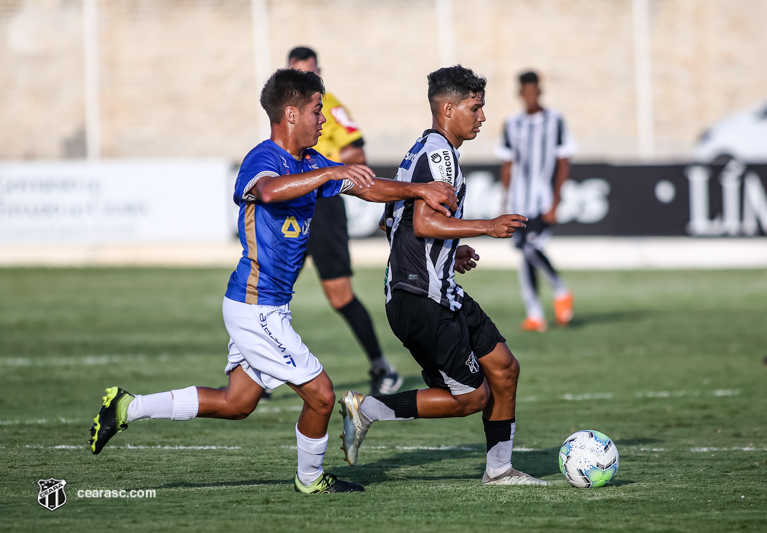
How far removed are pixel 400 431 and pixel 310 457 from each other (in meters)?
1.88

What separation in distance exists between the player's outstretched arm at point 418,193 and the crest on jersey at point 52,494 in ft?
6.29

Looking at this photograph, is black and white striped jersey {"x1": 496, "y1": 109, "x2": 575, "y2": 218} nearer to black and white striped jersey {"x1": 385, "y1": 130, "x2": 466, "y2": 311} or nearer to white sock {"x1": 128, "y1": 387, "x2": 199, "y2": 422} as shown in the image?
black and white striped jersey {"x1": 385, "y1": 130, "x2": 466, "y2": 311}

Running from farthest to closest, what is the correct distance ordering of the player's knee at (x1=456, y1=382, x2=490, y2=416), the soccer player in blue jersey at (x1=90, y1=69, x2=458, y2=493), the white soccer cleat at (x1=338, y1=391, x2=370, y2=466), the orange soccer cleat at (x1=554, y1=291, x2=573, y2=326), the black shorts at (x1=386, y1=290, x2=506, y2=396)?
1. the orange soccer cleat at (x1=554, y1=291, x2=573, y2=326)
2. the white soccer cleat at (x1=338, y1=391, x2=370, y2=466)
3. the player's knee at (x1=456, y1=382, x2=490, y2=416)
4. the black shorts at (x1=386, y1=290, x2=506, y2=396)
5. the soccer player in blue jersey at (x1=90, y1=69, x2=458, y2=493)

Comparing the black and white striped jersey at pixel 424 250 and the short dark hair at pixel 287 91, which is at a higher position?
the short dark hair at pixel 287 91

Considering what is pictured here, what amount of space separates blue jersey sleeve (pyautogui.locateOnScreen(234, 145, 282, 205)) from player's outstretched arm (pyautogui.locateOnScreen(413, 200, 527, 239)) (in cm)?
67

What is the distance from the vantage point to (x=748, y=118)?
22.5 metres

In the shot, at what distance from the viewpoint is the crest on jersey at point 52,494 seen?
177 inches

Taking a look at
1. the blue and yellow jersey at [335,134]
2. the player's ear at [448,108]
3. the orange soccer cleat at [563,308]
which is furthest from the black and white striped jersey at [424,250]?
the orange soccer cleat at [563,308]

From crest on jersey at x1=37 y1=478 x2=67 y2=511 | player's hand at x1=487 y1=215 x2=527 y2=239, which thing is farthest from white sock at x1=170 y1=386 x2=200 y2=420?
player's hand at x1=487 y1=215 x2=527 y2=239

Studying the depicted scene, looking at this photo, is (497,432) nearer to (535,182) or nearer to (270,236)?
(270,236)

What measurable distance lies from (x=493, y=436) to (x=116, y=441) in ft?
7.94

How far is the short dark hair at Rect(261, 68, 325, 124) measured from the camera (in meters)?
4.74

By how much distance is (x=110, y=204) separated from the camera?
17625mm

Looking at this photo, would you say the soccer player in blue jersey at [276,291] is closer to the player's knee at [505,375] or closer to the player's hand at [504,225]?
the player's hand at [504,225]
